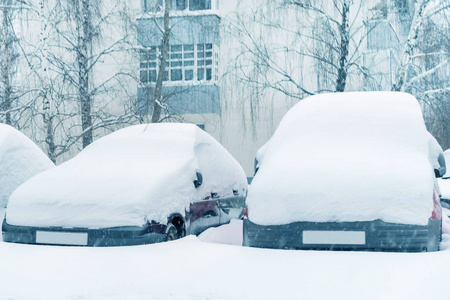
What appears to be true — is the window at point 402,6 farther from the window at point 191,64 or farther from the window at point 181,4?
the window at point 181,4

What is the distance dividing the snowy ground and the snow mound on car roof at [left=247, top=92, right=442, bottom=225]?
0.30 meters

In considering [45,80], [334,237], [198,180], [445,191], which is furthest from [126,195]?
[45,80]

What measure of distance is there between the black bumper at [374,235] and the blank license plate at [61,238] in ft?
5.47

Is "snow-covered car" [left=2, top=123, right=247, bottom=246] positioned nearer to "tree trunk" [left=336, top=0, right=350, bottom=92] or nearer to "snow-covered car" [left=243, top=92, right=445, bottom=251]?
"snow-covered car" [left=243, top=92, right=445, bottom=251]

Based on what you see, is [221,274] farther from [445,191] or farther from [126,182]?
[445,191]

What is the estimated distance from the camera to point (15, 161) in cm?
745

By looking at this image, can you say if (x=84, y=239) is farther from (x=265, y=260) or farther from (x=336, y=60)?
(x=336, y=60)

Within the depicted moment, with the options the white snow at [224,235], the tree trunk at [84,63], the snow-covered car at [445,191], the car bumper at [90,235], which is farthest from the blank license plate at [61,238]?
the tree trunk at [84,63]

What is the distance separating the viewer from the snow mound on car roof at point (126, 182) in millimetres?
5152

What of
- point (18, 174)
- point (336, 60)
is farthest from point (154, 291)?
point (336, 60)

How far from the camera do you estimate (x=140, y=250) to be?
4809 mm

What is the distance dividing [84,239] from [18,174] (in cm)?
271

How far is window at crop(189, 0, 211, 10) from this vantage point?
65.4 ft

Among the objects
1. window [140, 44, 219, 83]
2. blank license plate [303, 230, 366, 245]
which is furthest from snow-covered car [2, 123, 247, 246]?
window [140, 44, 219, 83]
